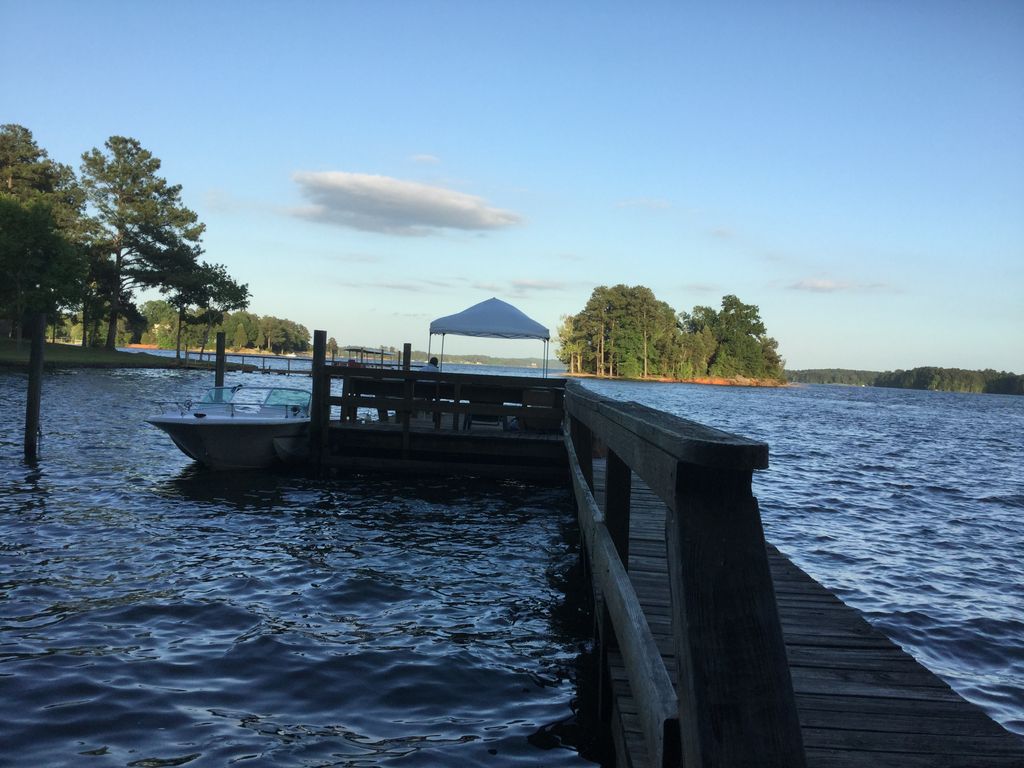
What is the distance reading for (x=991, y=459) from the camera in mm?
30641

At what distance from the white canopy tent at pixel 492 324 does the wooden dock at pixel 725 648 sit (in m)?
11.0

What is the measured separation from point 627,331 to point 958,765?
136453mm

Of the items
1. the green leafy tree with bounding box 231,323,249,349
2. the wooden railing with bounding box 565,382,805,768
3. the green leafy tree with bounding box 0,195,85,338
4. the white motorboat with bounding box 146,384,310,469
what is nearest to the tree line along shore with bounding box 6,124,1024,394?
the green leafy tree with bounding box 0,195,85,338

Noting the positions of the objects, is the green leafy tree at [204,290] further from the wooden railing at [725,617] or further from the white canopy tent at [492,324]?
the wooden railing at [725,617]

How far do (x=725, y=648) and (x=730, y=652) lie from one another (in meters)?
0.01

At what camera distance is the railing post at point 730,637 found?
1.71 metres

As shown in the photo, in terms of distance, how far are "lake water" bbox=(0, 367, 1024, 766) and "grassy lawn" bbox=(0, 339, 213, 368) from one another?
3574 cm

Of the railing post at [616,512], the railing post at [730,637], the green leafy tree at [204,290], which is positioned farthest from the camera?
the green leafy tree at [204,290]

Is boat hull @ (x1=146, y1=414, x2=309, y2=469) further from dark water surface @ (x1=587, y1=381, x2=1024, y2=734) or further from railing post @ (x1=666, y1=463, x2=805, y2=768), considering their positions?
railing post @ (x1=666, y1=463, x2=805, y2=768)

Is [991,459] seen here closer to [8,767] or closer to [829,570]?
[829,570]

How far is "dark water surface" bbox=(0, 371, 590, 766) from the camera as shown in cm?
455

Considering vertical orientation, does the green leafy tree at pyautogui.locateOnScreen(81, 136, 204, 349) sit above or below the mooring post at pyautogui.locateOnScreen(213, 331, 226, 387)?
above

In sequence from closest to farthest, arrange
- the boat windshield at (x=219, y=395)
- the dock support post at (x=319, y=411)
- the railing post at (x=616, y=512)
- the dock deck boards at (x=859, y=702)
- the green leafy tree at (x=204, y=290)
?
1. the dock deck boards at (x=859, y=702)
2. the railing post at (x=616, y=512)
3. the dock support post at (x=319, y=411)
4. the boat windshield at (x=219, y=395)
5. the green leafy tree at (x=204, y=290)

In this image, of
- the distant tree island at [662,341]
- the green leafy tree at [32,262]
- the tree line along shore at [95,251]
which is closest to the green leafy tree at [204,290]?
the tree line along shore at [95,251]
